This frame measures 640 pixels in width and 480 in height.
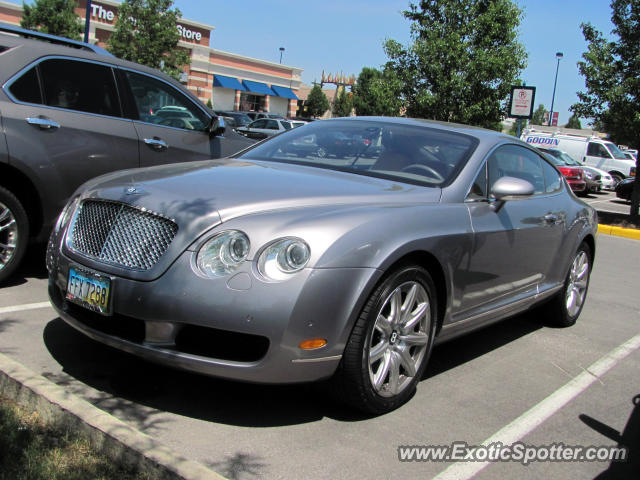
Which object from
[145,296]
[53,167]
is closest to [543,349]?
[145,296]

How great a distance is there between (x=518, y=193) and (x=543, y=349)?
1.54 meters

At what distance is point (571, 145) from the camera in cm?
2931

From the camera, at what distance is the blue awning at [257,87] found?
51.8 meters

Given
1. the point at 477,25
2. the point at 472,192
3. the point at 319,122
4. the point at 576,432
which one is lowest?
the point at 576,432

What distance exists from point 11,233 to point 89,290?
1995 mm

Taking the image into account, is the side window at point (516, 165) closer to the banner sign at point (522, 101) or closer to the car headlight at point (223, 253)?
the car headlight at point (223, 253)

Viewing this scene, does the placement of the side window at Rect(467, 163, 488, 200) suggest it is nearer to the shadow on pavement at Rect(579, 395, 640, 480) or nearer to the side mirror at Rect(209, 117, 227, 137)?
the shadow on pavement at Rect(579, 395, 640, 480)

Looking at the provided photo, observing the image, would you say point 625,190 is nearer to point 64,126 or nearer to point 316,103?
point 64,126

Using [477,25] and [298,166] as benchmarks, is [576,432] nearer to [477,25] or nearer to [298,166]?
[298,166]

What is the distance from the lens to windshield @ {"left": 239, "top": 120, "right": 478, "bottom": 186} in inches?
168

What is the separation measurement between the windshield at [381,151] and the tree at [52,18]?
94.5ft

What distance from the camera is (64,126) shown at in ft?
17.1

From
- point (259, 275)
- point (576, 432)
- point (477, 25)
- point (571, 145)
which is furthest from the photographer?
point (571, 145)

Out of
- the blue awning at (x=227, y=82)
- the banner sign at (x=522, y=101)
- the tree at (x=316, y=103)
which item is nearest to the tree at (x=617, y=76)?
the banner sign at (x=522, y=101)
